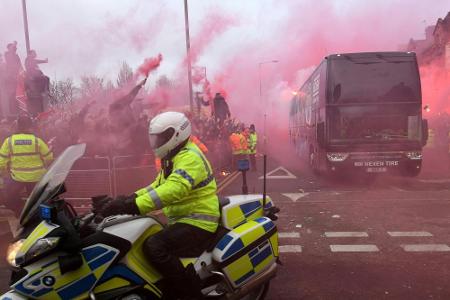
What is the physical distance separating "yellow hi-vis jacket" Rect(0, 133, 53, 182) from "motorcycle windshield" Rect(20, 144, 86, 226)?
3.60 m

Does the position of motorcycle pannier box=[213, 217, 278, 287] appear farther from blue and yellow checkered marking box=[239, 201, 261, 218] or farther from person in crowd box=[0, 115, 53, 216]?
person in crowd box=[0, 115, 53, 216]

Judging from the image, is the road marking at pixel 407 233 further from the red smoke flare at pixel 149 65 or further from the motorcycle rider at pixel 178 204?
the red smoke flare at pixel 149 65

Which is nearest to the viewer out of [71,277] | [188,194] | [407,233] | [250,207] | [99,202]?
[71,277]

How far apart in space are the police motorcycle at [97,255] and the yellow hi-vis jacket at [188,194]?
184mm

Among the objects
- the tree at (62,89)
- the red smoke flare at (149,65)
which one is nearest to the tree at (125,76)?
the red smoke flare at (149,65)

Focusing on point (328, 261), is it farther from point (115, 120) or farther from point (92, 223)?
point (115, 120)

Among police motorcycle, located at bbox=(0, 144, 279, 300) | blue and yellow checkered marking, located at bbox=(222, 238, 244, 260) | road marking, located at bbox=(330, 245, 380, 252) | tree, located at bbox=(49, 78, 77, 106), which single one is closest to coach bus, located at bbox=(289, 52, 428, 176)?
road marking, located at bbox=(330, 245, 380, 252)

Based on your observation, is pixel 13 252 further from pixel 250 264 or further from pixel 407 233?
pixel 407 233

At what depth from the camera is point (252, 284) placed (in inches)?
137

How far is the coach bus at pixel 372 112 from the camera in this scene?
11.4m

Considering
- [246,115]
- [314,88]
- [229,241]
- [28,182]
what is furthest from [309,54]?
[229,241]

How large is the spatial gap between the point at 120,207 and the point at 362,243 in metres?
4.07

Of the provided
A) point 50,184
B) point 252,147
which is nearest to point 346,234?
point 50,184

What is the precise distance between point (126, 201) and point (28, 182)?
429 centimetres
